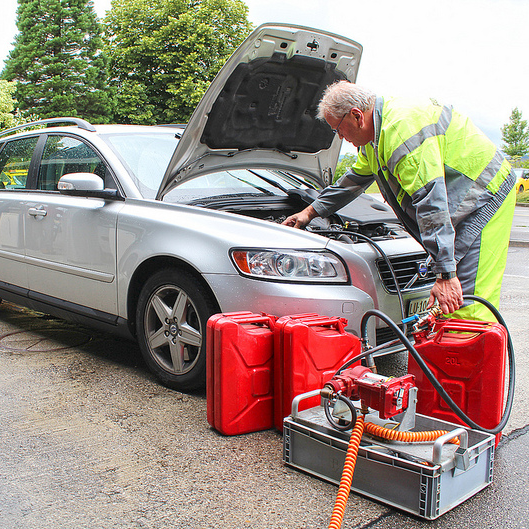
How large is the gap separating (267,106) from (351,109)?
118cm

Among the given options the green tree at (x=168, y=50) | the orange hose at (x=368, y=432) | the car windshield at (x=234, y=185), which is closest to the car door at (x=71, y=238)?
the car windshield at (x=234, y=185)

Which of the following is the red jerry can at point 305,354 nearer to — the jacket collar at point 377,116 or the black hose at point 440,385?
the black hose at point 440,385

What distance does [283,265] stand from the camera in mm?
3162

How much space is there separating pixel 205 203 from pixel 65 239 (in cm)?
108

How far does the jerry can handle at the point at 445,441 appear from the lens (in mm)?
2184

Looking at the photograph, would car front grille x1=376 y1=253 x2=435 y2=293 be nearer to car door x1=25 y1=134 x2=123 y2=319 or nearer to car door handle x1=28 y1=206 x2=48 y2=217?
car door x1=25 y1=134 x2=123 y2=319

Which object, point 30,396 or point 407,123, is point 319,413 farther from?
point 30,396

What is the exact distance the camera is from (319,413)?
2.74m

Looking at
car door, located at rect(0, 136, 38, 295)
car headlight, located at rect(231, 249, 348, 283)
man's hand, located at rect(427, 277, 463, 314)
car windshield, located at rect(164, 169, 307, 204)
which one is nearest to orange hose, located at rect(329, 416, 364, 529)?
man's hand, located at rect(427, 277, 463, 314)

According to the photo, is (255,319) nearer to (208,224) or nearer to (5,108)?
(208,224)

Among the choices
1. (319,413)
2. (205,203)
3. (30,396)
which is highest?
(205,203)

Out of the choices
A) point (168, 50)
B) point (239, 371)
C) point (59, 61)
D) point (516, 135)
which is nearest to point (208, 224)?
point (239, 371)

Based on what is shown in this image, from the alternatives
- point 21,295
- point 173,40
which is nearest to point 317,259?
point 21,295

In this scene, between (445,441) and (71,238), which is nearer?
(445,441)
